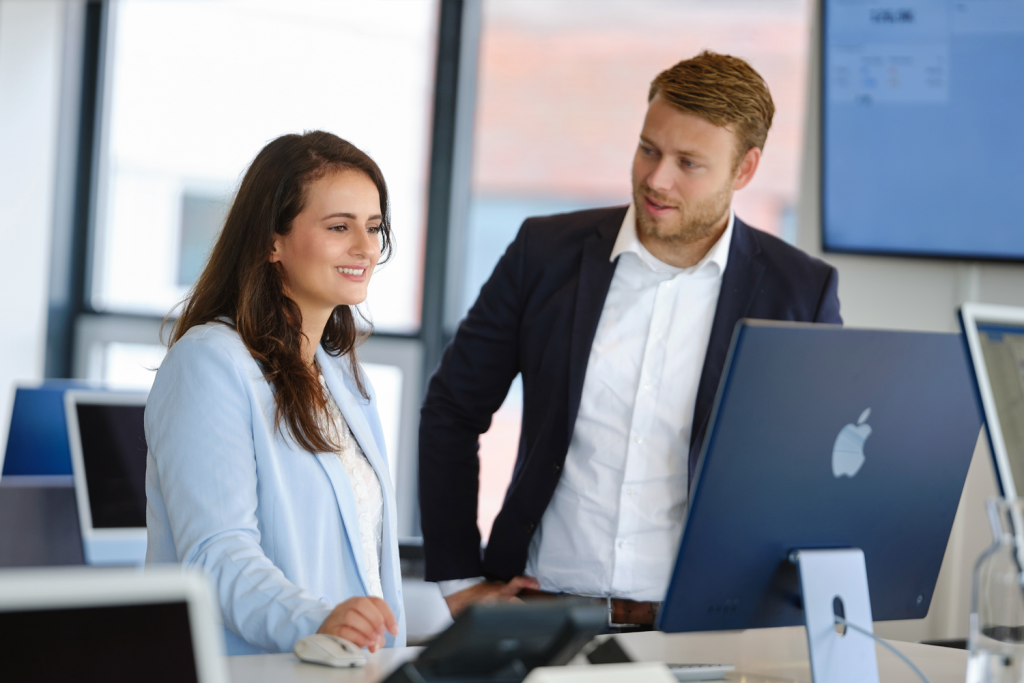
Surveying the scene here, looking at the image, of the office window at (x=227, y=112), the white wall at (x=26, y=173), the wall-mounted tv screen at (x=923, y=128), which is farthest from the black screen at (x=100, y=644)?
the white wall at (x=26, y=173)

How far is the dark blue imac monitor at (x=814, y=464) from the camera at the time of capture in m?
1.06

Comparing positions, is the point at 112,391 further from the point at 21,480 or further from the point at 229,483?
the point at 229,483

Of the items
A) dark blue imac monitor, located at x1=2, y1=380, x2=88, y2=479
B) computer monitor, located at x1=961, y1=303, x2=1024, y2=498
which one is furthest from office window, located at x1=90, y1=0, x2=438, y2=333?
computer monitor, located at x1=961, y1=303, x2=1024, y2=498

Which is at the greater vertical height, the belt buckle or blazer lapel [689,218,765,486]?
blazer lapel [689,218,765,486]

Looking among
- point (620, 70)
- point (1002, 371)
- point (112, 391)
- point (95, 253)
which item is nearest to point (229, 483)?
point (1002, 371)

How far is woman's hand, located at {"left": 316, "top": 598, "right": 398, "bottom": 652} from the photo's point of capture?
1203 millimetres

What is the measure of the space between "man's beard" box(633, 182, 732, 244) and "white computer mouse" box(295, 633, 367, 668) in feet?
3.26

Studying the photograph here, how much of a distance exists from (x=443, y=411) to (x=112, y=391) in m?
1.09

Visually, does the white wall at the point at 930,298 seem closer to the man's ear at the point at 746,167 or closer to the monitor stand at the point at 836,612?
the man's ear at the point at 746,167

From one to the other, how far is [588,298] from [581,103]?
1.94 metres

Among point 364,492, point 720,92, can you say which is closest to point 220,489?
point 364,492

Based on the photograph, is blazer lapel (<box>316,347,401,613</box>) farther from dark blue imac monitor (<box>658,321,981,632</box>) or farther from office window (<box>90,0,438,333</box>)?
office window (<box>90,0,438,333</box>)

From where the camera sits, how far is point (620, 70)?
359cm

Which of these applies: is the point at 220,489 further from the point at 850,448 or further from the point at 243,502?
the point at 850,448
